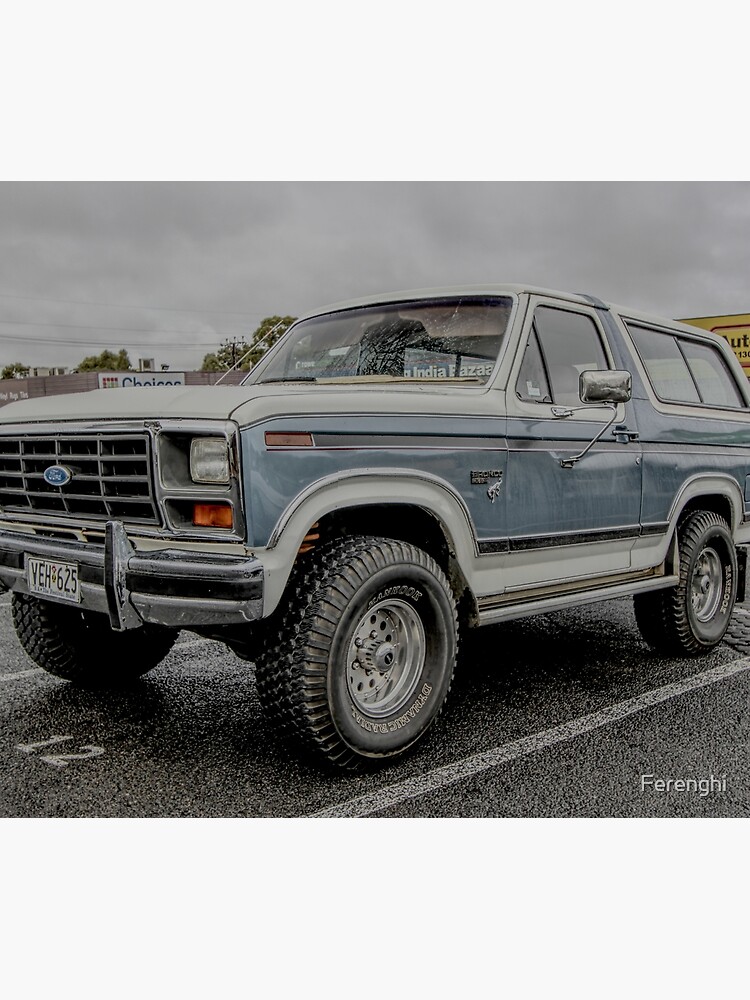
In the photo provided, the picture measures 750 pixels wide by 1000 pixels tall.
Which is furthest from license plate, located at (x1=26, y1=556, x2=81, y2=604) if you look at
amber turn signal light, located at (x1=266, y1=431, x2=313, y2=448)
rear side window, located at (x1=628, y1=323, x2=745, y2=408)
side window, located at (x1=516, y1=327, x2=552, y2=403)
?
rear side window, located at (x1=628, y1=323, x2=745, y2=408)

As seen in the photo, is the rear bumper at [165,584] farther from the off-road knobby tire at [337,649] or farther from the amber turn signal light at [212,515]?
the off-road knobby tire at [337,649]

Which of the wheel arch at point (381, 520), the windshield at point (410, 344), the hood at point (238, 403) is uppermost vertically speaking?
the windshield at point (410, 344)

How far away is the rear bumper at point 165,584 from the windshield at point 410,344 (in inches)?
56.0

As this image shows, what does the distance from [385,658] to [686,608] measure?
2.20 m

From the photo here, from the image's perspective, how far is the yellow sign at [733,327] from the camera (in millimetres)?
5200

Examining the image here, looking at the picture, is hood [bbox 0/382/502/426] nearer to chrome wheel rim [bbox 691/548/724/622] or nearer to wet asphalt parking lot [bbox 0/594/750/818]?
wet asphalt parking lot [bbox 0/594/750/818]

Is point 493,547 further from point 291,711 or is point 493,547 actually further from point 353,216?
point 353,216

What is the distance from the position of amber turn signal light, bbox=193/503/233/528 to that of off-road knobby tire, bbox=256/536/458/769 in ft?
Result: 1.17

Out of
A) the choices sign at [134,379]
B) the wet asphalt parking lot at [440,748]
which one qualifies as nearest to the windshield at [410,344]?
the choices sign at [134,379]

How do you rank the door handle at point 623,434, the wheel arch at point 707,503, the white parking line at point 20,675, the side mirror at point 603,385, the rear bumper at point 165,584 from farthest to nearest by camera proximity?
the wheel arch at point 707,503, the white parking line at point 20,675, the door handle at point 623,434, the side mirror at point 603,385, the rear bumper at point 165,584

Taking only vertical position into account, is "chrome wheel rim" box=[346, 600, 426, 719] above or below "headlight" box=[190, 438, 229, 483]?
below

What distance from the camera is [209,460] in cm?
289

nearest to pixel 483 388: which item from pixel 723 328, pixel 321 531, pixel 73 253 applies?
pixel 321 531

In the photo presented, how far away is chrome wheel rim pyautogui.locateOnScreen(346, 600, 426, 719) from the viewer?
3223 millimetres
